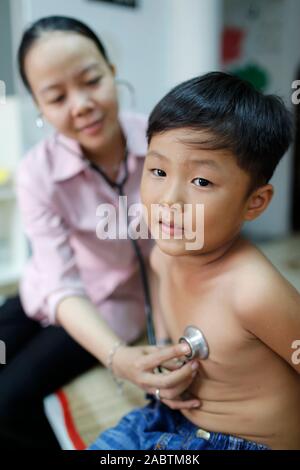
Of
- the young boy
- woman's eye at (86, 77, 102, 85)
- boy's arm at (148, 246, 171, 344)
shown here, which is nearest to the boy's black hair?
the young boy

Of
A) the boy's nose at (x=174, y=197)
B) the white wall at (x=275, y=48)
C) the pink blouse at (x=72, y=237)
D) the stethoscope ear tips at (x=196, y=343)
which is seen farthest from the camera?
the pink blouse at (x=72, y=237)

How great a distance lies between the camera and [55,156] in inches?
34.8

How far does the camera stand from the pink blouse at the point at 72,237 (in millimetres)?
854

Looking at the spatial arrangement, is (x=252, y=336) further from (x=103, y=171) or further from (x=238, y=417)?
(x=103, y=171)

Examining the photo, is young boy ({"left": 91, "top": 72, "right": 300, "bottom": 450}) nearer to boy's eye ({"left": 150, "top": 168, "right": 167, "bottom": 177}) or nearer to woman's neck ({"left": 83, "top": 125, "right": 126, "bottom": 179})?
boy's eye ({"left": 150, "top": 168, "right": 167, "bottom": 177})

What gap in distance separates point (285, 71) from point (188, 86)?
1.15ft

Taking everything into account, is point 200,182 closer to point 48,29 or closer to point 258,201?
point 258,201

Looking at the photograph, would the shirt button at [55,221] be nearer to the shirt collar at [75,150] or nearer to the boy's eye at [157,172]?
the shirt collar at [75,150]

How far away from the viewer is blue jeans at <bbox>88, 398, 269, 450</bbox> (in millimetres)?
614

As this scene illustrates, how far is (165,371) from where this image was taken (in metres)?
0.67

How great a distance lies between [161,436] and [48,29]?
64 cm

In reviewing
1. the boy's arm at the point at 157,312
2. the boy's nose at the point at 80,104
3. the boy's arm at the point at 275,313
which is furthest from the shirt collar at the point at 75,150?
the boy's arm at the point at 275,313

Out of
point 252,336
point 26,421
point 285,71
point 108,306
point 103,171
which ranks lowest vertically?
point 26,421
